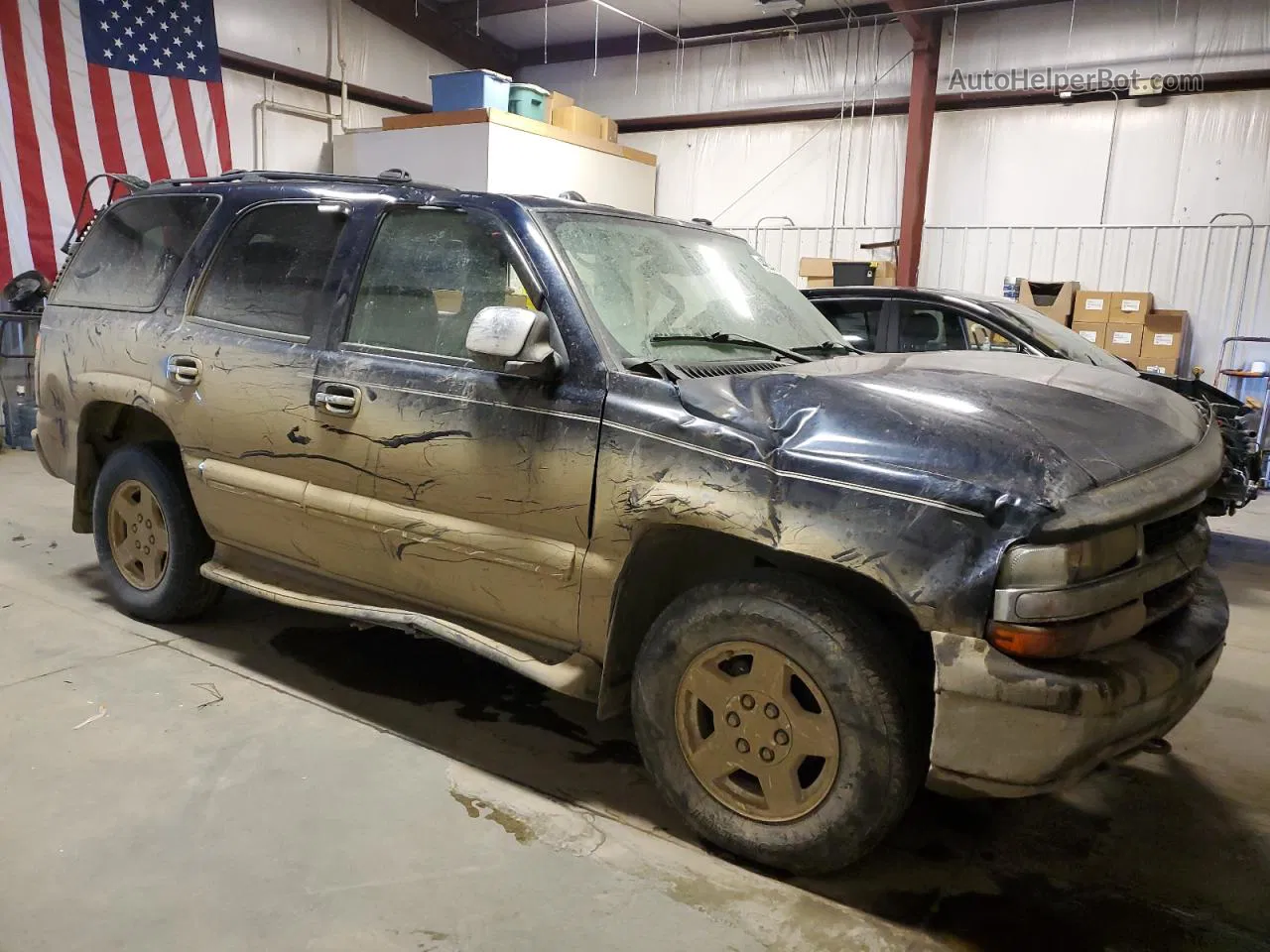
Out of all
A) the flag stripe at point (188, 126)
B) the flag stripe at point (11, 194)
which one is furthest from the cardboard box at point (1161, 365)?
the flag stripe at point (11, 194)

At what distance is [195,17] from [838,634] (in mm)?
10610

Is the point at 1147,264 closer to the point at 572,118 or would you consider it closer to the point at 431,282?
the point at 572,118

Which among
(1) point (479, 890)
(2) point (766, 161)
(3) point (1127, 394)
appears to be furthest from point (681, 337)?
(2) point (766, 161)

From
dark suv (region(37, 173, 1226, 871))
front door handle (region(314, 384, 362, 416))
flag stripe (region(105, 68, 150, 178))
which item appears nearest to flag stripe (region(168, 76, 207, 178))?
flag stripe (region(105, 68, 150, 178))

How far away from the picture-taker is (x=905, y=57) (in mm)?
11367

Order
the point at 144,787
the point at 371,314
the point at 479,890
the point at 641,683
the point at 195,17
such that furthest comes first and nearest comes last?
the point at 195,17, the point at 371,314, the point at 144,787, the point at 641,683, the point at 479,890

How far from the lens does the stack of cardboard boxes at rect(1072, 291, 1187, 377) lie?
32.1ft

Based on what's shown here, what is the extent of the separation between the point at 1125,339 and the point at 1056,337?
181 inches

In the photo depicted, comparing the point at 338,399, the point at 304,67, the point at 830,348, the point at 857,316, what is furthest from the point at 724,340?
the point at 304,67

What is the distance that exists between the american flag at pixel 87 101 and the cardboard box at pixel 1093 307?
9818 millimetres

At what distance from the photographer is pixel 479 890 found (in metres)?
2.40

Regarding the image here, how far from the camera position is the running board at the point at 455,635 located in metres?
2.75

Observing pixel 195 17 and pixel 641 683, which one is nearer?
pixel 641 683

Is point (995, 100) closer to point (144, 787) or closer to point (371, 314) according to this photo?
point (371, 314)
